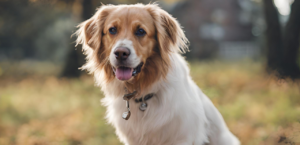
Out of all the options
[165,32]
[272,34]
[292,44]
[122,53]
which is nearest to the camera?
[122,53]

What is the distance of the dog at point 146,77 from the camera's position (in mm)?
2982

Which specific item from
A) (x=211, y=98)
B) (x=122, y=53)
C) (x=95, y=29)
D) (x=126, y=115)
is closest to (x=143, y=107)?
(x=126, y=115)

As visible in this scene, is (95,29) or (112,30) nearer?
(112,30)

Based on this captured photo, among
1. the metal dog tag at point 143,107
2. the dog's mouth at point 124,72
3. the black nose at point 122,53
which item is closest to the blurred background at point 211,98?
the metal dog tag at point 143,107

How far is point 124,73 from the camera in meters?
2.88

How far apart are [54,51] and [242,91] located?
82.1 ft

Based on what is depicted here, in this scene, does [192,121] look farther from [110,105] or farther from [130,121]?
[110,105]

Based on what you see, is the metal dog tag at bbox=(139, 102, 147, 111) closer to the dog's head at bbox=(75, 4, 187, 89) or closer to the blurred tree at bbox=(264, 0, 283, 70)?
the dog's head at bbox=(75, 4, 187, 89)

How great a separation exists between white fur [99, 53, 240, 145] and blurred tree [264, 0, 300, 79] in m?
2.46

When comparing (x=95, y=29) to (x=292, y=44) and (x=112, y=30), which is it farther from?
(x=292, y=44)

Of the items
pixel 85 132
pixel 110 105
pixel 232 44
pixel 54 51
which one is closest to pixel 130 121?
pixel 110 105

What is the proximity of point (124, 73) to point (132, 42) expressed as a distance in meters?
0.36

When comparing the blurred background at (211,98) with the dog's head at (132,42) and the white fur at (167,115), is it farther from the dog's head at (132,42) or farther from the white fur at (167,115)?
the dog's head at (132,42)

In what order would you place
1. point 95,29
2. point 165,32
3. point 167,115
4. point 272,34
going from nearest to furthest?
point 167,115, point 165,32, point 95,29, point 272,34
